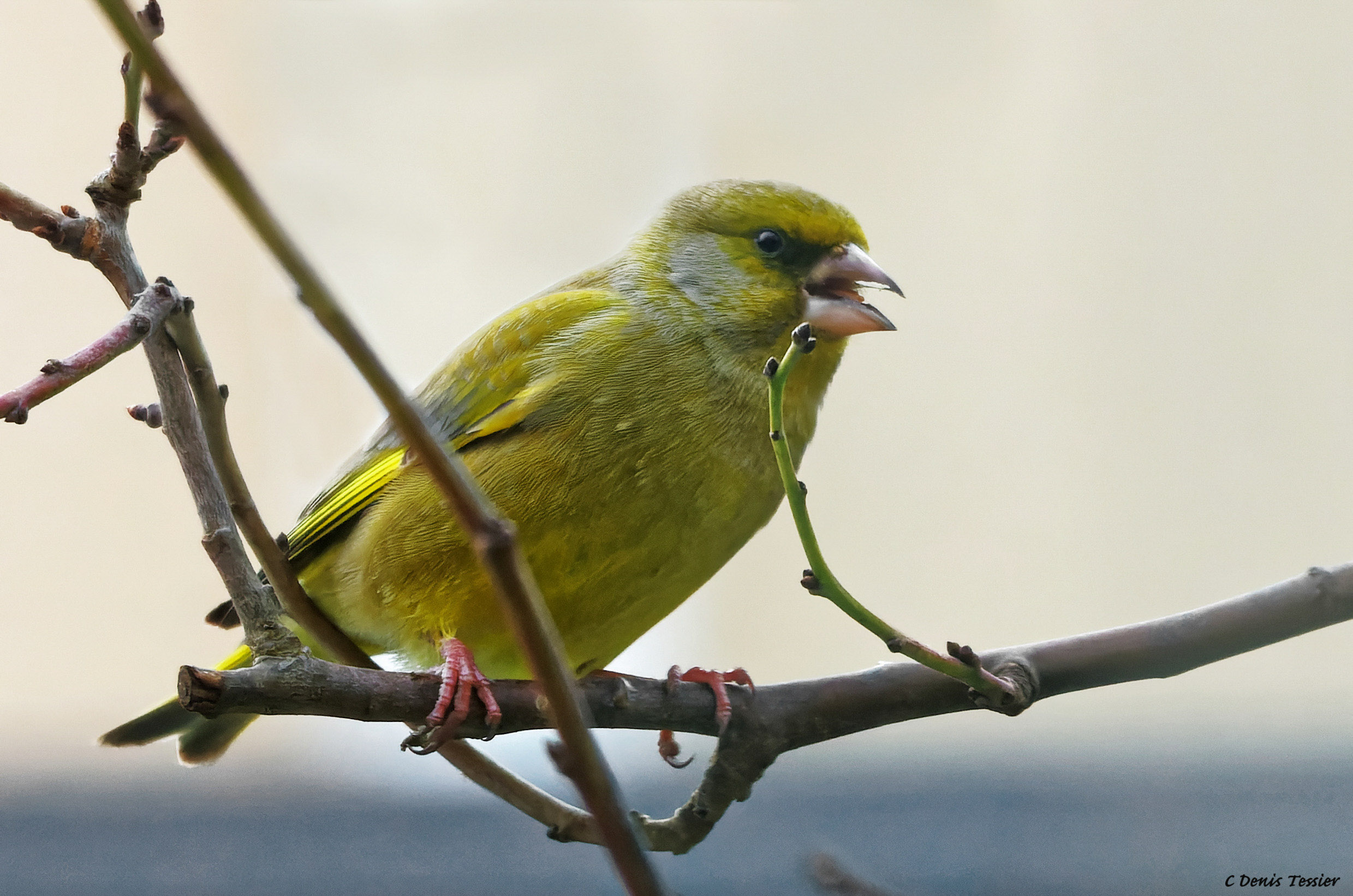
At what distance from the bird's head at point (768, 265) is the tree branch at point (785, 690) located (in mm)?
656

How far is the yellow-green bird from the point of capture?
67.6 inches

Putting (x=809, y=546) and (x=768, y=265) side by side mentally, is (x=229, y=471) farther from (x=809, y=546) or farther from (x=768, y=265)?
(x=768, y=265)

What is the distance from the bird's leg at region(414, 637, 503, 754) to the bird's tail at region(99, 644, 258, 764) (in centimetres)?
49

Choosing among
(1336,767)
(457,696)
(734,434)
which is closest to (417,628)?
(457,696)

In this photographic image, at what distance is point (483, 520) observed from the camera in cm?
62

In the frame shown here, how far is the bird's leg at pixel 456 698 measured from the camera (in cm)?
132

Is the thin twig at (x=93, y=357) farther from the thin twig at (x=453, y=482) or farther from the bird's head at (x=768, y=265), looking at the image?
the bird's head at (x=768, y=265)

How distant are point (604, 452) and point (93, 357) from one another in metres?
0.90

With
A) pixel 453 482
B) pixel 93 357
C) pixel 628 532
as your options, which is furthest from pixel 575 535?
pixel 453 482

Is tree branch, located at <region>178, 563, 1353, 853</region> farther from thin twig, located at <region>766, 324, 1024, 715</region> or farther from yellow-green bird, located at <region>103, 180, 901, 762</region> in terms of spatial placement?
thin twig, located at <region>766, 324, 1024, 715</region>

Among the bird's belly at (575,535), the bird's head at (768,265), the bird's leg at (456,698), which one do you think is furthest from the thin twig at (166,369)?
the bird's head at (768,265)

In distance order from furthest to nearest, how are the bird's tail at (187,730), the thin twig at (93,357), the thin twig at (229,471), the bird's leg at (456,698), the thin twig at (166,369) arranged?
the bird's tail at (187,730) → the bird's leg at (456,698) → the thin twig at (229,471) → the thin twig at (166,369) → the thin twig at (93,357)

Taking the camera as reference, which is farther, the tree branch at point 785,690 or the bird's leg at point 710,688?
the bird's leg at point 710,688

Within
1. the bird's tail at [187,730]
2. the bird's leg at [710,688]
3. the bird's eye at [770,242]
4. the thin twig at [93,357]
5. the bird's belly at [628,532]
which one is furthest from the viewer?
the bird's eye at [770,242]
